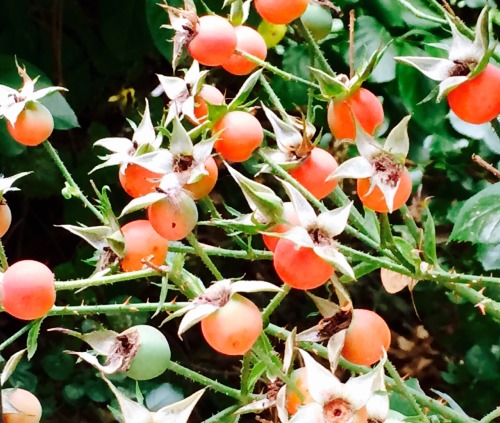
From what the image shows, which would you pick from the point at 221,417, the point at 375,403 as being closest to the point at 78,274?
the point at 221,417

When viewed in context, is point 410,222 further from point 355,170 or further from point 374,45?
point 374,45

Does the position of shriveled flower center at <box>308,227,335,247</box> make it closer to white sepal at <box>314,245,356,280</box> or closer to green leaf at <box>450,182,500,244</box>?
white sepal at <box>314,245,356,280</box>

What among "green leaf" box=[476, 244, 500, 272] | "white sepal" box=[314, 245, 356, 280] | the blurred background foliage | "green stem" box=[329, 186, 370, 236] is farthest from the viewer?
the blurred background foliage

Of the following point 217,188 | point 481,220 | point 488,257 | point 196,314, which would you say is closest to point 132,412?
point 196,314

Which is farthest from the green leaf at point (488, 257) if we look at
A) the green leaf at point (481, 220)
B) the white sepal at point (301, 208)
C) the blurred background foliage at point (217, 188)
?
the white sepal at point (301, 208)

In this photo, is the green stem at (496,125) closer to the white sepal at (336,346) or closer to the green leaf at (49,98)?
the white sepal at (336,346)

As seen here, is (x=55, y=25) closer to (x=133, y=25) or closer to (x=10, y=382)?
(x=133, y=25)

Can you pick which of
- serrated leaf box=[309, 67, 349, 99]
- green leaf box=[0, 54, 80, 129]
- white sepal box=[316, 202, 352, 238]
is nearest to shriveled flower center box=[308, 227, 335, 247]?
white sepal box=[316, 202, 352, 238]
